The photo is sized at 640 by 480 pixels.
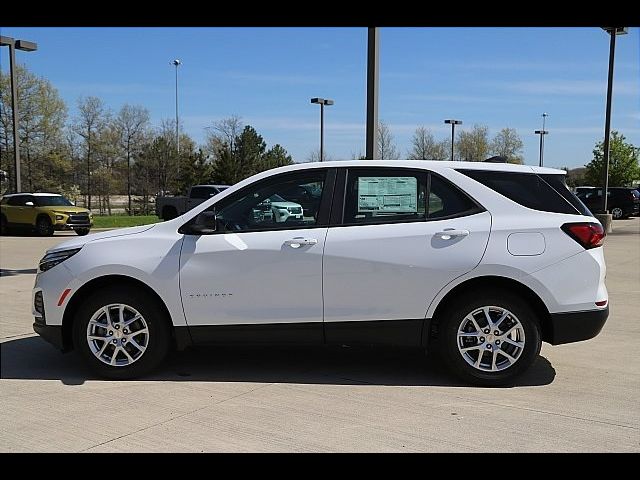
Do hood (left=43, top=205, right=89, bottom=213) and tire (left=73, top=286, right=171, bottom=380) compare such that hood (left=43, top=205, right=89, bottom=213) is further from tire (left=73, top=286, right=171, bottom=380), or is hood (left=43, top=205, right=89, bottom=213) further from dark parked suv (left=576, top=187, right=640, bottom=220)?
dark parked suv (left=576, top=187, right=640, bottom=220)

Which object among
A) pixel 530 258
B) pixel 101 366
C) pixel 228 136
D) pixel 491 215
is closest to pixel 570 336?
pixel 530 258

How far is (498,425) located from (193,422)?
80.0 inches

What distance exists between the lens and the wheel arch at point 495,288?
16.9 ft

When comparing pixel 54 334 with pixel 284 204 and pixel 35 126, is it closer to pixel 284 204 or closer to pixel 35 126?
pixel 284 204

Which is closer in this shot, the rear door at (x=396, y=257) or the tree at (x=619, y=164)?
the rear door at (x=396, y=257)

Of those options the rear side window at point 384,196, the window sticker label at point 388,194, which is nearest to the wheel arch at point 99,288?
the rear side window at point 384,196

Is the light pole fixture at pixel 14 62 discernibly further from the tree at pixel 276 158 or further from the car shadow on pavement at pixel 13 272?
the tree at pixel 276 158

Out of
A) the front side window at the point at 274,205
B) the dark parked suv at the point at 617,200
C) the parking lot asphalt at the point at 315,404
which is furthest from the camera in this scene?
the dark parked suv at the point at 617,200

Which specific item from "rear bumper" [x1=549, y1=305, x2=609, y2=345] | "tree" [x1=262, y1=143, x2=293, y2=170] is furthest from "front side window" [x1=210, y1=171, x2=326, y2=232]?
"tree" [x1=262, y1=143, x2=293, y2=170]

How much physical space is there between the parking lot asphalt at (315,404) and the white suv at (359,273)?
0.35 metres

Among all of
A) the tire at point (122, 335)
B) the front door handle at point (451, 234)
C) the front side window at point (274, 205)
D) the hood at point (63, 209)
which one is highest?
the front side window at point (274, 205)

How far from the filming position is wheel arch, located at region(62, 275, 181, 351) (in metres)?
5.34

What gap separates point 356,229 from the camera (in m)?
5.23

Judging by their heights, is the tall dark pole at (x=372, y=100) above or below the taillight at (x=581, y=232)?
above
